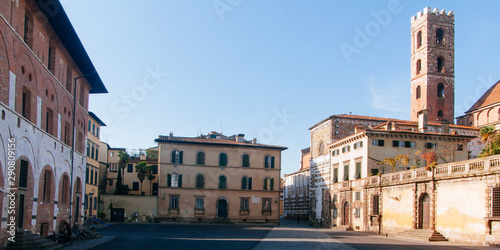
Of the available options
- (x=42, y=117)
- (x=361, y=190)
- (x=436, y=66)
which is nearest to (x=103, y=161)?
(x=361, y=190)

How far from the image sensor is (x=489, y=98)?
6631cm

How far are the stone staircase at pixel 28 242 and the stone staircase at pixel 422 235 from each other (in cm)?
2409

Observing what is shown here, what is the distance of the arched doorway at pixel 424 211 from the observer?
33.7 meters

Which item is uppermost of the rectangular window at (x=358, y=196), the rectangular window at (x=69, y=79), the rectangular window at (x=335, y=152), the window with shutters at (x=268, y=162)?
the rectangular window at (x=69, y=79)

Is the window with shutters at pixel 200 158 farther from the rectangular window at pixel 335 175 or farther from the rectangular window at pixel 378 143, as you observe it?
the rectangular window at pixel 378 143

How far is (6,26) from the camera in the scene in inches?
683

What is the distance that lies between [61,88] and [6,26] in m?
9.87

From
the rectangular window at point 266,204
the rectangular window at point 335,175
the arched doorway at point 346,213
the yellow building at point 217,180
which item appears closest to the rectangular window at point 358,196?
the arched doorway at point 346,213

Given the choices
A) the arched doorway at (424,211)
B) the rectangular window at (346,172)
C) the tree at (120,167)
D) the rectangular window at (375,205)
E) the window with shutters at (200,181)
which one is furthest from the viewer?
the tree at (120,167)

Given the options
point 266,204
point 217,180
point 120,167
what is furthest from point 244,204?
point 120,167

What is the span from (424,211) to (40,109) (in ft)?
89.3

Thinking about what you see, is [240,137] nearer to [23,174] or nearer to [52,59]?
[52,59]

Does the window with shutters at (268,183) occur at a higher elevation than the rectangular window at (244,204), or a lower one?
higher

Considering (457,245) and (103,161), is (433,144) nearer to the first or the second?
(457,245)
